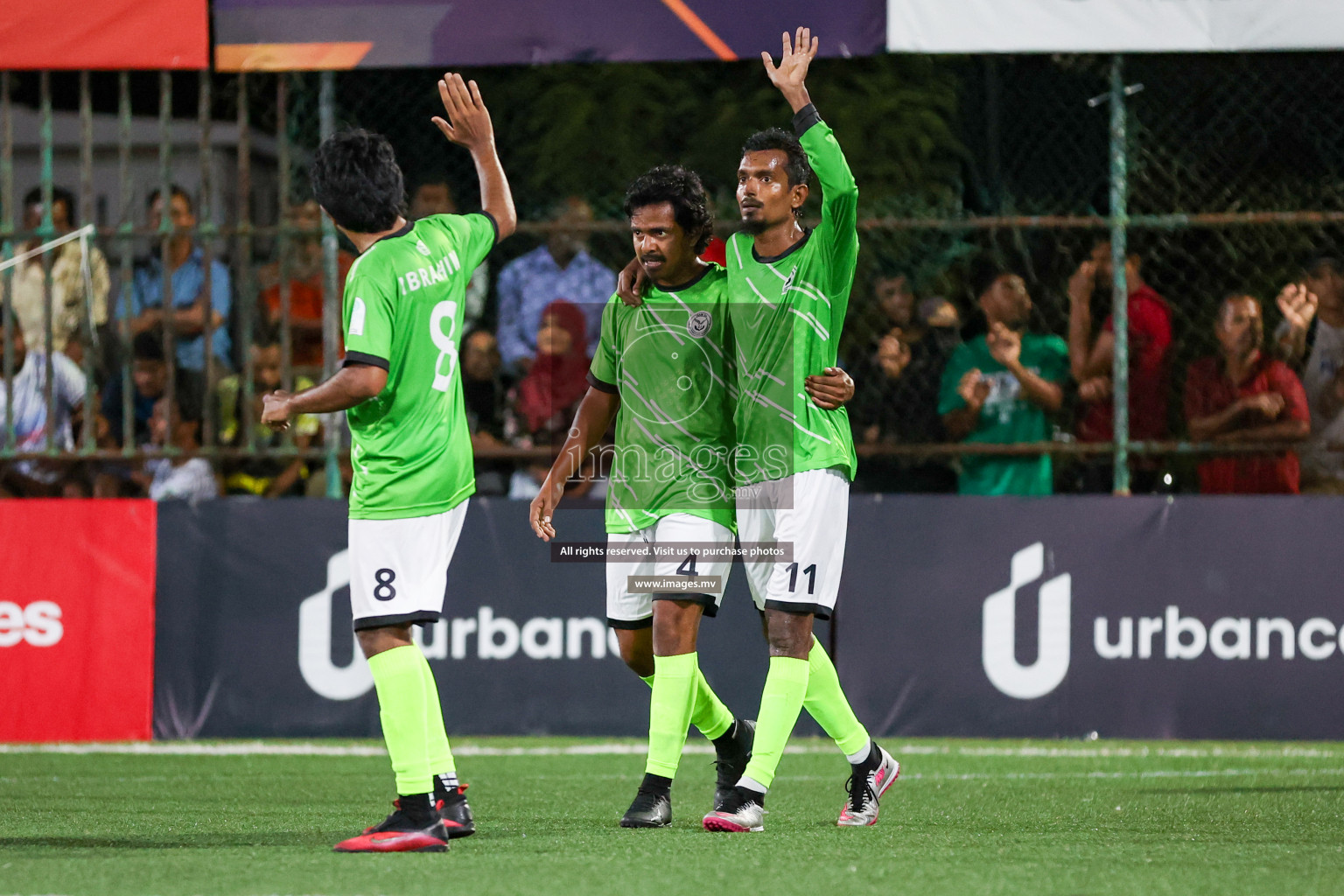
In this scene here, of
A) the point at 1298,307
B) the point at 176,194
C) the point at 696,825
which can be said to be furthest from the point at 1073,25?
the point at 696,825

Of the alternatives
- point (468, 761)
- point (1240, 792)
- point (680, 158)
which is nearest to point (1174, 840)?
point (1240, 792)

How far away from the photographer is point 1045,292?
32.3 feet

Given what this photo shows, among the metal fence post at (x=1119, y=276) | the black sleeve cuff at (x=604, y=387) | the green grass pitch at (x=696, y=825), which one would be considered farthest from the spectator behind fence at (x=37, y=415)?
the metal fence post at (x=1119, y=276)

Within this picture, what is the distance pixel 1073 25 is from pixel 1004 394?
191 cm

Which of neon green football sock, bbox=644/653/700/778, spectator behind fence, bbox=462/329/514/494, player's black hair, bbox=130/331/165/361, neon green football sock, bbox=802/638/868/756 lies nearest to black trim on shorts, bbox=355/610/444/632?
neon green football sock, bbox=644/653/700/778

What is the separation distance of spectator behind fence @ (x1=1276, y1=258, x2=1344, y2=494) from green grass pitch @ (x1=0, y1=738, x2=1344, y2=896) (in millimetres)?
1433

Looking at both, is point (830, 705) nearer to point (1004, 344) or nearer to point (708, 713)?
point (708, 713)

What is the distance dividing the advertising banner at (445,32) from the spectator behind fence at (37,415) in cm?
191

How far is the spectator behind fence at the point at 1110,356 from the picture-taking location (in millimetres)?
9391

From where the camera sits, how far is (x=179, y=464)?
32.5ft

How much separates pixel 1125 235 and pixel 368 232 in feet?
17.5

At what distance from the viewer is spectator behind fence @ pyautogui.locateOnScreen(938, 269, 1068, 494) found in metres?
9.32

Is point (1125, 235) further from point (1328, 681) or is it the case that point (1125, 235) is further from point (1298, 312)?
point (1328, 681)

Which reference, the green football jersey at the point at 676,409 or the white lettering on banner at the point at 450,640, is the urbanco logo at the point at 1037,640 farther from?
the green football jersey at the point at 676,409
